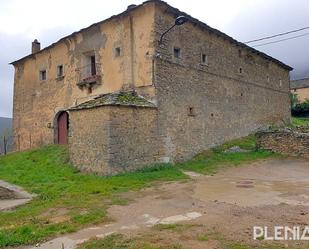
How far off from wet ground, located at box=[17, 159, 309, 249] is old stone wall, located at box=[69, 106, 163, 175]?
2312 mm

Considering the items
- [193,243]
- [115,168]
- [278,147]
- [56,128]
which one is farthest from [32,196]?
[278,147]

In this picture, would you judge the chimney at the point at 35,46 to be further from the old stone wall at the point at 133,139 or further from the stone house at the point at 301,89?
the stone house at the point at 301,89

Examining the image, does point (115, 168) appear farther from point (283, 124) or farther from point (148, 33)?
point (283, 124)

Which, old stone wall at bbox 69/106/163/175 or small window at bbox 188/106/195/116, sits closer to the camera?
old stone wall at bbox 69/106/163/175

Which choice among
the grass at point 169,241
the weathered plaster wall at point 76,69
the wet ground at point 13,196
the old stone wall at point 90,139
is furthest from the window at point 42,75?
A: the grass at point 169,241

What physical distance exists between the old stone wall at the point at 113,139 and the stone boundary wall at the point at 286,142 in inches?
286

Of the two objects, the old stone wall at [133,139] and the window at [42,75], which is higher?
the window at [42,75]

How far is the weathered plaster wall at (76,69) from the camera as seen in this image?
15540 millimetres

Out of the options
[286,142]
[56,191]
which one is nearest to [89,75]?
[56,191]

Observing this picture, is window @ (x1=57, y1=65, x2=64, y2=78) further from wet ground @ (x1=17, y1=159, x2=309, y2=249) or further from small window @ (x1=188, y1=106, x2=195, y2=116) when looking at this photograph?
wet ground @ (x1=17, y1=159, x2=309, y2=249)

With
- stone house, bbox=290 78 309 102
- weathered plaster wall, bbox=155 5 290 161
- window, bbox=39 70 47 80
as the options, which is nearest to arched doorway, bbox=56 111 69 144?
window, bbox=39 70 47 80

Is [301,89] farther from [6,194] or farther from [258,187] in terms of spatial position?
[6,194]

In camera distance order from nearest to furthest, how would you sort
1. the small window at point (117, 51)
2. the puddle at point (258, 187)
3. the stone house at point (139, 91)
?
1. the puddle at point (258, 187)
2. the stone house at point (139, 91)
3. the small window at point (117, 51)

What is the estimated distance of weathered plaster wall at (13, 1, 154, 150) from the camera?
51.0 ft
